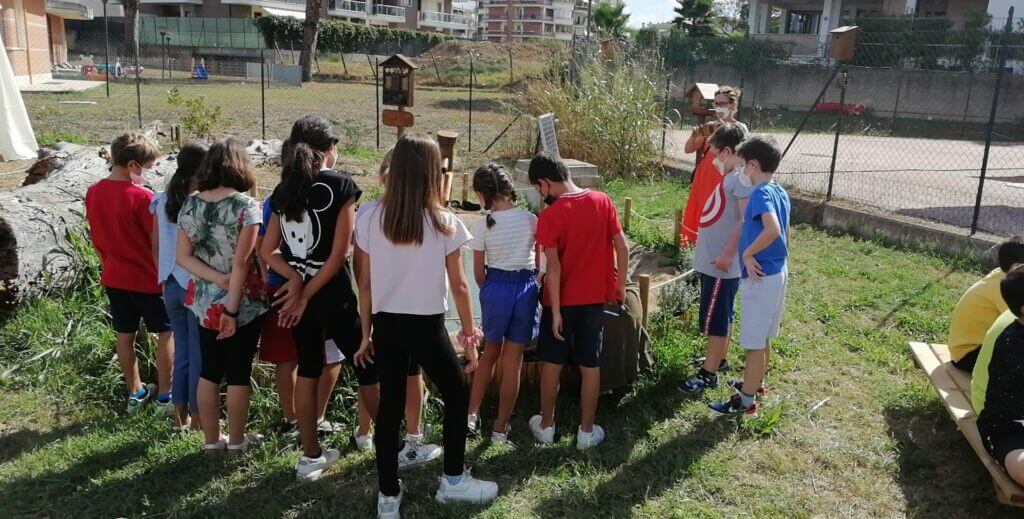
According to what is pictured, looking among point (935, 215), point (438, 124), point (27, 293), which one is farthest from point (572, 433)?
point (438, 124)

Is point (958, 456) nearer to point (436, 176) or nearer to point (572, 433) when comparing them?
point (572, 433)

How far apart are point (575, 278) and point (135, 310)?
2260 mm

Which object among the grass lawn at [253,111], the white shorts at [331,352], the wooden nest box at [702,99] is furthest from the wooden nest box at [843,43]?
the grass lawn at [253,111]

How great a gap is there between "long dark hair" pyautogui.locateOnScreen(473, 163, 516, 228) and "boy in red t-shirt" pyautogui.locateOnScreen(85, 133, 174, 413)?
5.22 ft

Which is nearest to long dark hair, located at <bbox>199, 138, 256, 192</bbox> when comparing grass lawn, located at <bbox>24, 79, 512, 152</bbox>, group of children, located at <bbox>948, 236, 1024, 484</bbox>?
group of children, located at <bbox>948, 236, 1024, 484</bbox>

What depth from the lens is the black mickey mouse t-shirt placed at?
3021 mm

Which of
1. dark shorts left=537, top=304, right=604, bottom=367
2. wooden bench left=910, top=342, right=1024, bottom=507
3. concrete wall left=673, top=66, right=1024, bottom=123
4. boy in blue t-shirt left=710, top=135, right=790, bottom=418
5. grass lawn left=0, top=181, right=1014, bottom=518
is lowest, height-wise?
grass lawn left=0, top=181, right=1014, bottom=518

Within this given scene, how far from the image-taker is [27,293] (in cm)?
491

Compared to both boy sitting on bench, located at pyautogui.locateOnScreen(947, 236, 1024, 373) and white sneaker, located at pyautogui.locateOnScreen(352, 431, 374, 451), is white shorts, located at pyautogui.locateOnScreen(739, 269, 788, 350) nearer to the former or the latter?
boy sitting on bench, located at pyautogui.locateOnScreen(947, 236, 1024, 373)

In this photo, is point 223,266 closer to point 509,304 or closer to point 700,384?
point 509,304

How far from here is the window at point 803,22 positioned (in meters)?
36.9

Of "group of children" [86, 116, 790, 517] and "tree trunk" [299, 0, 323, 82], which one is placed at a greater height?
"tree trunk" [299, 0, 323, 82]

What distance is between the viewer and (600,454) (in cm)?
357

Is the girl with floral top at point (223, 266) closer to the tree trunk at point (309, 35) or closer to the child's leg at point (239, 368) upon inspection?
the child's leg at point (239, 368)
